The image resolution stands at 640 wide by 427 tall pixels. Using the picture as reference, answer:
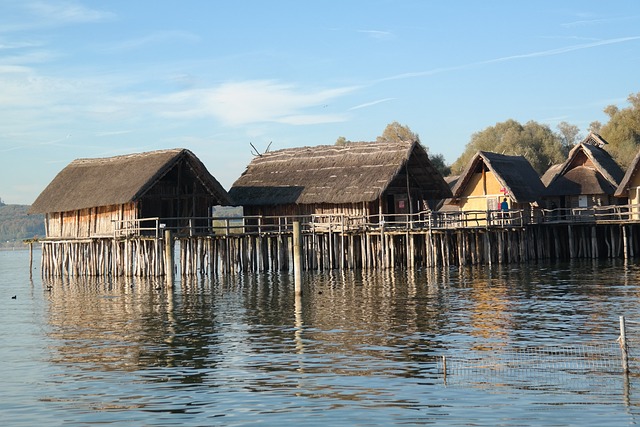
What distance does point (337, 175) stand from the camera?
163 ft

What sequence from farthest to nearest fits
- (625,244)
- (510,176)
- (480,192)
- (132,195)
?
(480,192), (510,176), (625,244), (132,195)

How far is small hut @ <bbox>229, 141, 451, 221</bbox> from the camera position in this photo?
4756 centimetres

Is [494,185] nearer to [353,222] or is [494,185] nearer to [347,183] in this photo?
[347,183]

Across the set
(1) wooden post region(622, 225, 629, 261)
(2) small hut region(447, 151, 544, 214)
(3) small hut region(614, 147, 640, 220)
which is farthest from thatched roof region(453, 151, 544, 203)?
(1) wooden post region(622, 225, 629, 261)

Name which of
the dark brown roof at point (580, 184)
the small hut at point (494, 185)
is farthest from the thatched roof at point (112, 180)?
the dark brown roof at point (580, 184)

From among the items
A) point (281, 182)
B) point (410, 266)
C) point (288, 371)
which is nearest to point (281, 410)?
point (288, 371)

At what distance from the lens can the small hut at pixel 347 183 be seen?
47.6 metres

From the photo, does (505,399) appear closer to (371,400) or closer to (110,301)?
(371,400)

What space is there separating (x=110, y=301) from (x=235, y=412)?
64.7 ft

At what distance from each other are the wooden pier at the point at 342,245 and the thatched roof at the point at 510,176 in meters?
2.46

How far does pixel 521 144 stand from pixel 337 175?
46654 millimetres

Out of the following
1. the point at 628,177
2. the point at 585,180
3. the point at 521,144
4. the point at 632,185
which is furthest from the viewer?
the point at 521,144

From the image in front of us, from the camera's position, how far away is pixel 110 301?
35.1 m

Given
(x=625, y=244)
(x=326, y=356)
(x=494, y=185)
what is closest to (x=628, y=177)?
(x=625, y=244)
